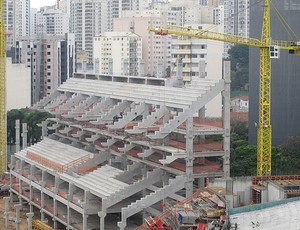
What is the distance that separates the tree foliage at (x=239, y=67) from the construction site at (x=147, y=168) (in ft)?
125

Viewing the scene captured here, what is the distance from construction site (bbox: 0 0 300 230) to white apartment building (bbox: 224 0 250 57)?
190 feet

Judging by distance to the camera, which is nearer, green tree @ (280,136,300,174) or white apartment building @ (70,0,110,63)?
green tree @ (280,136,300,174)

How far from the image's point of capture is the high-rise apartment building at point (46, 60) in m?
66.1

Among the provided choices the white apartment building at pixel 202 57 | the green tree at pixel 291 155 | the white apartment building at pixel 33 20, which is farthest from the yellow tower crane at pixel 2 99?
the white apartment building at pixel 33 20

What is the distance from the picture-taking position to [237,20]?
322 ft

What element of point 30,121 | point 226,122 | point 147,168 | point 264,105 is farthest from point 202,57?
point 226,122

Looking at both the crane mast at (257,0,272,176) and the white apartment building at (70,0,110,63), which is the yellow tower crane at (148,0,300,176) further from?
the white apartment building at (70,0,110,63)

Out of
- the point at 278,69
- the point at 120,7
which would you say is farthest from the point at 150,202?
the point at 120,7

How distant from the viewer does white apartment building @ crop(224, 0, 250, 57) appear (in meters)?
96.4

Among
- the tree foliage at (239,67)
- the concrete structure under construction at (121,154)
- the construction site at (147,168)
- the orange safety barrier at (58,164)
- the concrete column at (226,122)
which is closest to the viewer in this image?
the construction site at (147,168)

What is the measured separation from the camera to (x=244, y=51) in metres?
83.1

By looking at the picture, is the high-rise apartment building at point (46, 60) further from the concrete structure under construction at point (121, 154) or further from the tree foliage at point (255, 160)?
the tree foliage at point (255, 160)

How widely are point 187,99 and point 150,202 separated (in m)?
4.18

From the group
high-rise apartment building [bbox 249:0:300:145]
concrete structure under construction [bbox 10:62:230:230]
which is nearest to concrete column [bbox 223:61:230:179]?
concrete structure under construction [bbox 10:62:230:230]
